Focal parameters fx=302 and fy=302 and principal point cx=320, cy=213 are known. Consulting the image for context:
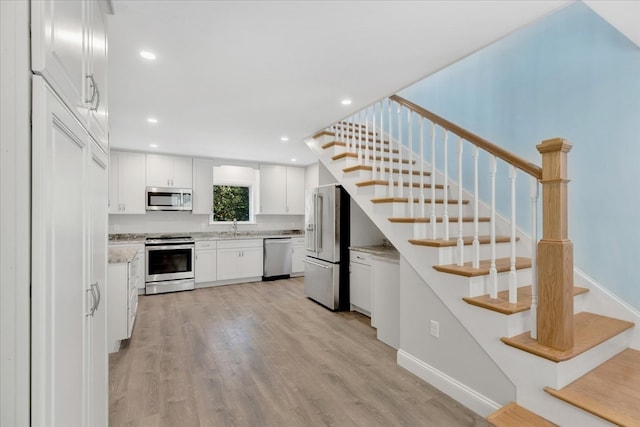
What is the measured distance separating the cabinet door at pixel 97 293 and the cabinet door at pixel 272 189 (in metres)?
4.80

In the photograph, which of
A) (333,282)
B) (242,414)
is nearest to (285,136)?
(333,282)

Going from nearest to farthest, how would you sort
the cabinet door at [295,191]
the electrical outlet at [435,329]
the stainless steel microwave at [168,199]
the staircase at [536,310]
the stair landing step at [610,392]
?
the stair landing step at [610,392], the staircase at [536,310], the electrical outlet at [435,329], the stainless steel microwave at [168,199], the cabinet door at [295,191]

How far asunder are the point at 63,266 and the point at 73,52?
2.11 feet

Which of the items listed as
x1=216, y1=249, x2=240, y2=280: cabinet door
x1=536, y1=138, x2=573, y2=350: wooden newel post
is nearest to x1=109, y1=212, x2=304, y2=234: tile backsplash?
x1=216, y1=249, x2=240, y2=280: cabinet door

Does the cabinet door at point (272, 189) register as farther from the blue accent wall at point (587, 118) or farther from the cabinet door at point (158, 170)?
the blue accent wall at point (587, 118)

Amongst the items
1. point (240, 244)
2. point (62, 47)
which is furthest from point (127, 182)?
point (62, 47)

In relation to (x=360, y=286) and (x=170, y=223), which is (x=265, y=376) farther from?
(x=170, y=223)

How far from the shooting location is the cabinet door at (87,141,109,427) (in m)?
1.16

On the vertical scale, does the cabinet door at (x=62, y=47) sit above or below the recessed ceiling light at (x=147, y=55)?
below

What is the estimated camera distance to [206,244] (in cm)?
548

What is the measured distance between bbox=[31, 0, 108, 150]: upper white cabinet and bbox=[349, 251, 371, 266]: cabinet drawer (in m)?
3.07

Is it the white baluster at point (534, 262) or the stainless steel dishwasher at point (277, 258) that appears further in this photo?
the stainless steel dishwasher at point (277, 258)

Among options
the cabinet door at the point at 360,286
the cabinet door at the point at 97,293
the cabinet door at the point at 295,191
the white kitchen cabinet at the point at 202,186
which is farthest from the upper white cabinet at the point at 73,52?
the cabinet door at the point at 295,191

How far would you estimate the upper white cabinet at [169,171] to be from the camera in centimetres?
538
